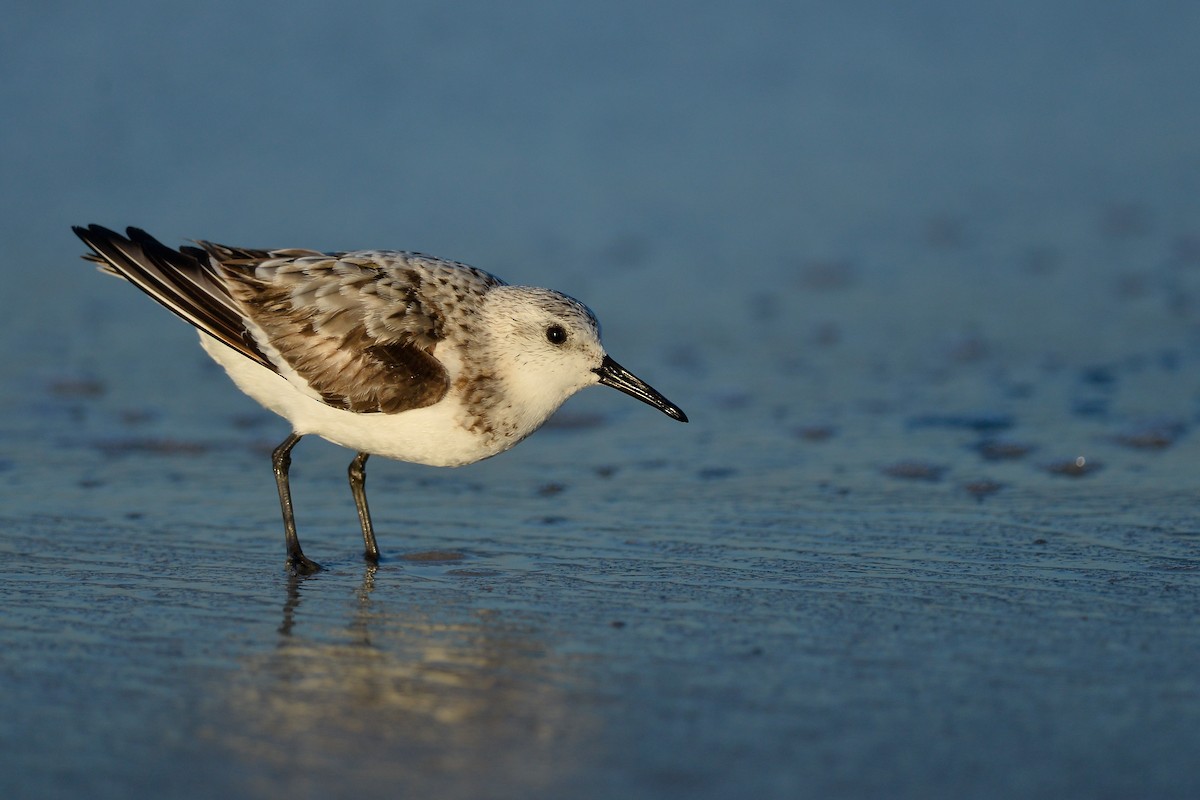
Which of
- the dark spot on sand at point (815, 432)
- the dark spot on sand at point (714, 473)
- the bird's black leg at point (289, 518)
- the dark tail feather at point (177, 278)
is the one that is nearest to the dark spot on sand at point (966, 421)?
the dark spot on sand at point (815, 432)

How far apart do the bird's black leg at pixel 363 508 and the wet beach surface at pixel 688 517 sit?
128 millimetres

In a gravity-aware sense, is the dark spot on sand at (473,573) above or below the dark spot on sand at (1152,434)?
below

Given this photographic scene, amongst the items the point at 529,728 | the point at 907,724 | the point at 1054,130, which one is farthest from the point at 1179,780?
the point at 1054,130

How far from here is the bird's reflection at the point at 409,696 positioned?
3645mm

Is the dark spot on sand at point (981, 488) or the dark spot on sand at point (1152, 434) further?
the dark spot on sand at point (1152, 434)

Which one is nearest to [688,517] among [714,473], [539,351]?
[714,473]

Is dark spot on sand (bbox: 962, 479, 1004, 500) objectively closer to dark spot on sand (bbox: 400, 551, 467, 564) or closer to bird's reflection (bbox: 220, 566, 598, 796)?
dark spot on sand (bbox: 400, 551, 467, 564)

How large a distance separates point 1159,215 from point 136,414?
8238 millimetres

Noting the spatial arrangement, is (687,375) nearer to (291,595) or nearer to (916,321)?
(916,321)

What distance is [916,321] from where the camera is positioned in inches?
380

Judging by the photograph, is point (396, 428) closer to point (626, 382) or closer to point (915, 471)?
point (626, 382)

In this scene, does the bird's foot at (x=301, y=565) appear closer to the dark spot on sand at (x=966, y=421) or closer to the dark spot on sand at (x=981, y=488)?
the dark spot on sand at (x=981, y=488)

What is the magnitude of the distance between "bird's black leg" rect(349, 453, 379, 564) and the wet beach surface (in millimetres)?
128

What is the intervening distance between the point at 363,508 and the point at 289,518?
316 millimetres
